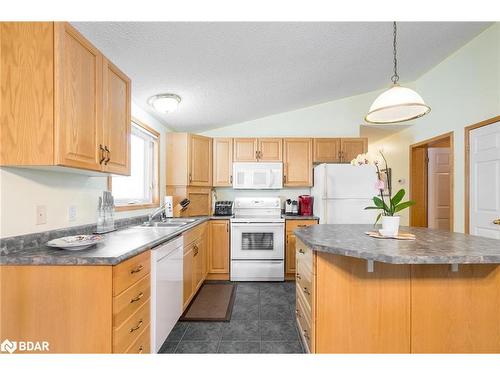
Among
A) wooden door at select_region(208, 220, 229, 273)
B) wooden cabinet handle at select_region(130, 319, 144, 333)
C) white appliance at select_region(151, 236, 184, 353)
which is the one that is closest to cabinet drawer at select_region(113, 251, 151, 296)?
white appliance at select_region(151, 236, 184, 353)

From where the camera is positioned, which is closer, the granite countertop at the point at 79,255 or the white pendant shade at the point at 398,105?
the granite countertop at the point at 79,255

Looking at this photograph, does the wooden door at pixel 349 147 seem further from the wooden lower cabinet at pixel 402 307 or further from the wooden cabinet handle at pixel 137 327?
the wooden cabinet handle at pixel 137 327

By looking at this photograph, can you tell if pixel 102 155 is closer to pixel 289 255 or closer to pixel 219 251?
pixel 219 251

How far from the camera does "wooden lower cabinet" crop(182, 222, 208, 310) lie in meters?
2.31

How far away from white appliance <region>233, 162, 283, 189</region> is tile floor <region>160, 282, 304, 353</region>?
154cm

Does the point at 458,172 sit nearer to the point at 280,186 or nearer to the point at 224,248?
the point at 280,186

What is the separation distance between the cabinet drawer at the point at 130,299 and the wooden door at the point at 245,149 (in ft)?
7.95

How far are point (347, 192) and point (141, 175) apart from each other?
2.67 m

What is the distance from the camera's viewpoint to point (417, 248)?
1.21 m

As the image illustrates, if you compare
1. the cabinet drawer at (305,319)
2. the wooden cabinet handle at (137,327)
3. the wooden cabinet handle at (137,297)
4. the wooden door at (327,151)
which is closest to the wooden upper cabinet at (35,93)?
the wooden cabinet handle at (137,297)

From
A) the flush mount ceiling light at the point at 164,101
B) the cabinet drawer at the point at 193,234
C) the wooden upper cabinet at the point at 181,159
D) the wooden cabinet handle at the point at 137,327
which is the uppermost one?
the flush mount ceiling light at the point at 164,101

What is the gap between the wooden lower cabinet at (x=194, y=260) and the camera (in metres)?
2.31

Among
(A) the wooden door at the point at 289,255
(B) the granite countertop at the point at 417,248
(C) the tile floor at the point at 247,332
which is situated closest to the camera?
(B) the granite countertop at the point at 417,248

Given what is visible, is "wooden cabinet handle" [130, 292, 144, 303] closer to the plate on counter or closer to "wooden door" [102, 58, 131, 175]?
the plate on counter
